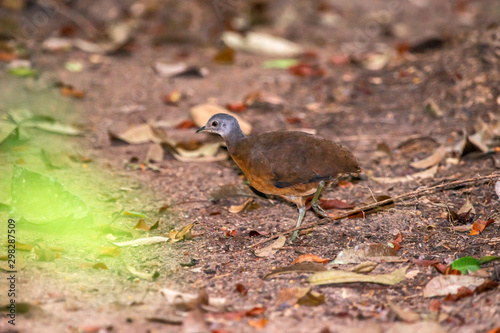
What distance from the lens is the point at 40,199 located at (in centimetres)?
409

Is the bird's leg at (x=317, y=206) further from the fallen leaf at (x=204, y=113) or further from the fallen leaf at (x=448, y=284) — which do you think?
the fallen leaf at (x=204, y=113)

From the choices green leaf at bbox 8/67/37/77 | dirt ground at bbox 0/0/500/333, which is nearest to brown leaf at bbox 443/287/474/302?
dirt ground at bbox 0/0/500/333

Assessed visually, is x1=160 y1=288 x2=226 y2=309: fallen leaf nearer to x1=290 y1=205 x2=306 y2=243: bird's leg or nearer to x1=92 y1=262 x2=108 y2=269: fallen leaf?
x1=92 y1=262 x2=108 y2=269: fallen leaf

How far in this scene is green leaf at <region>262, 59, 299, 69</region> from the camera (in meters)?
8.13

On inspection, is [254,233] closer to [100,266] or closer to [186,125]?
[100,266]

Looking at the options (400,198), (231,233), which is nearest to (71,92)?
(231,233)

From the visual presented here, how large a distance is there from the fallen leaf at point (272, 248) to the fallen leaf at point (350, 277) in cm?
52

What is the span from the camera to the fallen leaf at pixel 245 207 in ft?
14.8

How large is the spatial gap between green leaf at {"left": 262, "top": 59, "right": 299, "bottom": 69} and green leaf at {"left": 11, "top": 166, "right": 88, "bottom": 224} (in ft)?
15.1

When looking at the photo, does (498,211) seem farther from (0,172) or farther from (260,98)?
(0,172)

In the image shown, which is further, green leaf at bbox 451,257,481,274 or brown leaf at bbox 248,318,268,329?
green leaf at bbox 451,257,481,274

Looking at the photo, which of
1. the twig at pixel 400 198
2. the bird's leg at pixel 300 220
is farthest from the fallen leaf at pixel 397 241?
the bird's leg at pixel 300 220

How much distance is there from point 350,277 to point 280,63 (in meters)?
5.28

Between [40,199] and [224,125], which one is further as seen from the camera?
[224,125]
